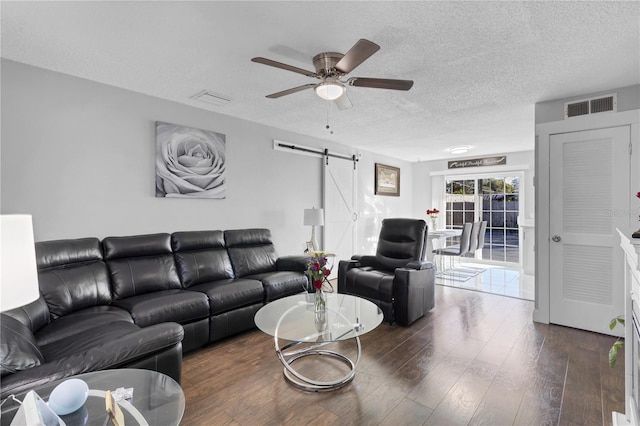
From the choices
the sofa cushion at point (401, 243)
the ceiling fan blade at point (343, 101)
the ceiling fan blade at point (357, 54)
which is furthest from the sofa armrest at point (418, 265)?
the ceiling fan blade at point (357, 54)

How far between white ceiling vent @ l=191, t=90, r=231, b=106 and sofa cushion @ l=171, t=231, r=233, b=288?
4.83ft

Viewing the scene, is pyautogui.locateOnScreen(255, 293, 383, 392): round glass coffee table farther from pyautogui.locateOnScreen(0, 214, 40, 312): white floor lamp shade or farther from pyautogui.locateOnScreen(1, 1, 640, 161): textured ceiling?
pyautogui.locateOnScreen(1, 1, 640, 161): textured ceiling

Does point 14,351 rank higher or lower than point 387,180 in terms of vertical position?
lower

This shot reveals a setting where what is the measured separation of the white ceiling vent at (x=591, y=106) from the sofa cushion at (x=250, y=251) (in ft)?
12.2

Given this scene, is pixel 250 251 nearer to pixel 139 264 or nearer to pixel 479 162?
pixel 139 264

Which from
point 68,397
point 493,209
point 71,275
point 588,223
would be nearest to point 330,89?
point 68,397

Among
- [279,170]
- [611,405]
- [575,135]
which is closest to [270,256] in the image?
[279,170]

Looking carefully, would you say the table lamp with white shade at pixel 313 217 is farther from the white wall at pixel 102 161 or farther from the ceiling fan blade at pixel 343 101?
the ceiling fan blade at pixel 343 101

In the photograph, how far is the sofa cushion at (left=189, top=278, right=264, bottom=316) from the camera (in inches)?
114

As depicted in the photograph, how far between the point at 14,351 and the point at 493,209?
7.60m

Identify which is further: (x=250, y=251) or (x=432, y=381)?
(x=250, y=251)

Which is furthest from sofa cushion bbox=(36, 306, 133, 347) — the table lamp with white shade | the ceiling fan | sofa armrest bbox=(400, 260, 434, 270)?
sofa armrest bbox=(400, 260, 434, 270)

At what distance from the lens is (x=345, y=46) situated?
228cm

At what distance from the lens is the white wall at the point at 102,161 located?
262 cm
